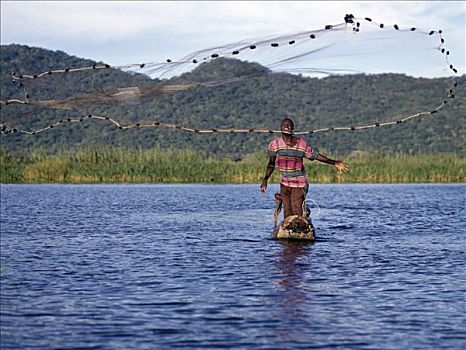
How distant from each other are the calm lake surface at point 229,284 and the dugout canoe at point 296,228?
287mm

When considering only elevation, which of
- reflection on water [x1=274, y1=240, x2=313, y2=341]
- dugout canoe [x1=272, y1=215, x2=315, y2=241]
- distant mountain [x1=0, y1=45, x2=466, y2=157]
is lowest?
reflection on water [x1=274, y1=240, x2=313, y2=341]

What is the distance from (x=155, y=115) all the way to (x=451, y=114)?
37020 mm

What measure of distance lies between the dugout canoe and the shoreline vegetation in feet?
93.4

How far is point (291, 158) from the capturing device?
2062 centimetres

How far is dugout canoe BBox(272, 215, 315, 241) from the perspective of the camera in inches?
843

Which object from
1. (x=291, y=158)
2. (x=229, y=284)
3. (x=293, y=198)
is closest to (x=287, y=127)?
(x=291, y=158)

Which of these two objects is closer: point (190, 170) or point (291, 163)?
point (291, 163)

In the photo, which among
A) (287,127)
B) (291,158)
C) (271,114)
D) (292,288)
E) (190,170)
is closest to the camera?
(292,288)

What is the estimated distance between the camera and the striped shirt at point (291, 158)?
808 inches

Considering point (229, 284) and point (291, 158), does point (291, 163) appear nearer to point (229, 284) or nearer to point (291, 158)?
point (291, 158)

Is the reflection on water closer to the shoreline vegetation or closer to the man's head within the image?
the man's head

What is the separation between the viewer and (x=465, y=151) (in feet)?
337

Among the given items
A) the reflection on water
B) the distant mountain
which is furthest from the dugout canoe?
the distant mountain

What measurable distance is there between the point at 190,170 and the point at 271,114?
77.2m
